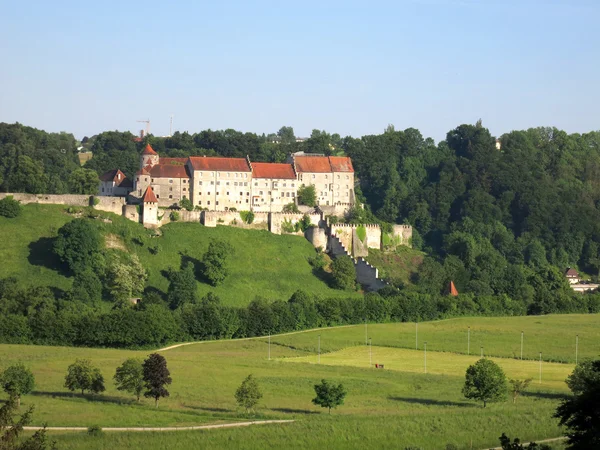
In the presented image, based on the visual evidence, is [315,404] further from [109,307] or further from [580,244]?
[580,244]

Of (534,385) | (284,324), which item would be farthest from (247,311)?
(534,385)

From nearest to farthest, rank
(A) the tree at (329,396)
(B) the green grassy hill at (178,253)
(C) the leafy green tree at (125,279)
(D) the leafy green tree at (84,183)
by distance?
1. (A) the tree at (329,396)
2. (C) the leafy green tree at (125,279)
3. (B) the green grassy hill at (178,253)
4. (D) the leafy green tree at (84,183)

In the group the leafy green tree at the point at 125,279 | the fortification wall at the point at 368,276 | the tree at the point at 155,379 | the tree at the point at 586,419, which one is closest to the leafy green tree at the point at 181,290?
the leafy green tree at the point at 125,279

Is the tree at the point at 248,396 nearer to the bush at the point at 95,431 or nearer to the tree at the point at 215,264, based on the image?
the bush at the point at 95,431

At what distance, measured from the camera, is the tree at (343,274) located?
388 ft

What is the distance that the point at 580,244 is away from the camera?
148 meters

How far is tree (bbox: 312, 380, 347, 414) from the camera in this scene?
67875 millimetres

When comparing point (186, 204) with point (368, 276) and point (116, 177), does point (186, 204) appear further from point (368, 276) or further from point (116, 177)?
point (368, 276)

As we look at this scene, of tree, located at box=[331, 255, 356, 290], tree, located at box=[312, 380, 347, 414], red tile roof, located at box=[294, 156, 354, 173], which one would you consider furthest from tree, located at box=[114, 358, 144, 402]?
red tile roof, located at box=[294, 156, 354, 173]

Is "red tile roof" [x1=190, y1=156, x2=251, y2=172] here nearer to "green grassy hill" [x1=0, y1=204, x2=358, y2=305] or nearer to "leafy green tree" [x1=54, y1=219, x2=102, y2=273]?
"green grassy hill" [x1=0, y1=204, x2=358, y2=305]

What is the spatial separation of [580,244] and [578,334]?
156ft

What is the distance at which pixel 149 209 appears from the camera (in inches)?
4626

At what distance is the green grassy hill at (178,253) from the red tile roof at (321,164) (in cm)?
1244

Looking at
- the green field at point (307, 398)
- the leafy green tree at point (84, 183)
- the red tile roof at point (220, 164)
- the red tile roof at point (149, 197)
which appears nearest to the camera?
the green field at point (307, 398)
